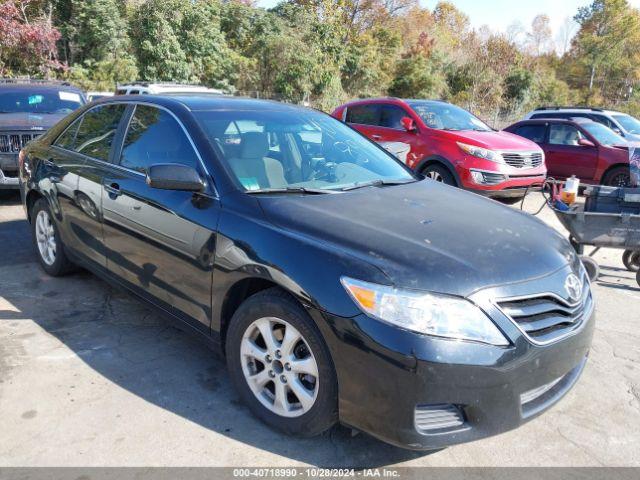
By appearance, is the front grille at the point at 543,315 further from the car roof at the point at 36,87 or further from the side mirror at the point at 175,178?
the car roof at the point at 36,87

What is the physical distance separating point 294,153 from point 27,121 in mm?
6068

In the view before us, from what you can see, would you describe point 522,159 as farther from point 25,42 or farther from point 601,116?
point 25,42

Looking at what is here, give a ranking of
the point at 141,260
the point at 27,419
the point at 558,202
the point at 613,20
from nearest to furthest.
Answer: the point at 27,419 < the point at 141,260 < the point at 558,202 < the point at 613,20

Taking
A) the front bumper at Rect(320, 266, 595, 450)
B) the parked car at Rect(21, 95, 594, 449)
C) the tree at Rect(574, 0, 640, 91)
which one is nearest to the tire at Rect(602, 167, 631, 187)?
the parked car at Rect(21, 95, 594, 449)

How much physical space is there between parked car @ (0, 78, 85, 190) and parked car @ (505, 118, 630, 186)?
890cm

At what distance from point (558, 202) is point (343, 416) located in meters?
3.79

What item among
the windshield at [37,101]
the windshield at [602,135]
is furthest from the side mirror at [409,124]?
the windshield at [37,101]

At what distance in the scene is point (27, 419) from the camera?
2.94 metres

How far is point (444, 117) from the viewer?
9.42 m

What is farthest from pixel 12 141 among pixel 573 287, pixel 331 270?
pixel 573 287

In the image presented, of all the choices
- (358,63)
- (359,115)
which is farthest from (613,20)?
(359,115)

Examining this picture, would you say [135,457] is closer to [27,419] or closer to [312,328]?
[27,419]

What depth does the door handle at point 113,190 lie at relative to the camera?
150 inches

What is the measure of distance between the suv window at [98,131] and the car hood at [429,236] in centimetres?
179
